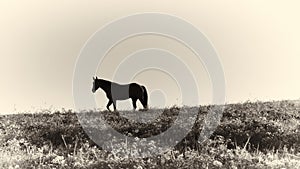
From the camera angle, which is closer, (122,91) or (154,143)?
(154,143)

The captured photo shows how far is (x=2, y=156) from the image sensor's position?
1338 centimetres

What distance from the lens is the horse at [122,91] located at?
17.6 m

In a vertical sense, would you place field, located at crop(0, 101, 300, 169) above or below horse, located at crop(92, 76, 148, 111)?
below

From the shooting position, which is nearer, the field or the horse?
the field

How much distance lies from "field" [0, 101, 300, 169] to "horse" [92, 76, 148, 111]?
991 mm

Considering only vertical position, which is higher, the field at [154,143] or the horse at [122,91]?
the horse at [122,91]

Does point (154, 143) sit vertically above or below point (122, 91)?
below

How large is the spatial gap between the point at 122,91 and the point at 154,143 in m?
4.47

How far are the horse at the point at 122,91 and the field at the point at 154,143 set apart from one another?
0.99m

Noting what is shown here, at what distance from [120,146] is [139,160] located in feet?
Result: 3.20

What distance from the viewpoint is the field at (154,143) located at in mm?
12789

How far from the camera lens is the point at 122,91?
1778cm

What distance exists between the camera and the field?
12789mm

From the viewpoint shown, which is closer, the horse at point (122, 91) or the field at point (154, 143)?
the field at point (154, 143)
